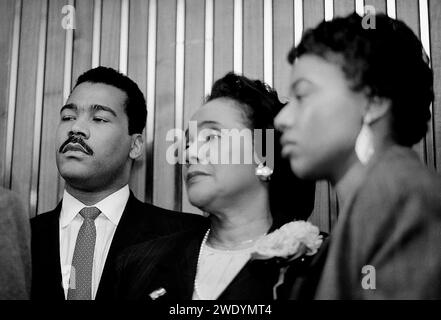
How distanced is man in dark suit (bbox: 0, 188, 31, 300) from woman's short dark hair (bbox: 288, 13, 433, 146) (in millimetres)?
604

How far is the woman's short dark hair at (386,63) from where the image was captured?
1.06 metres

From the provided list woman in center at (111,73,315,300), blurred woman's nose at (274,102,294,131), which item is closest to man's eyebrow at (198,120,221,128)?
woman in center at (111,73,315,300)

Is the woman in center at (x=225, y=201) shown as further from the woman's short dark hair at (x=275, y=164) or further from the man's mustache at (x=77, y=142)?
the man's mustache at (x=77, y=142)

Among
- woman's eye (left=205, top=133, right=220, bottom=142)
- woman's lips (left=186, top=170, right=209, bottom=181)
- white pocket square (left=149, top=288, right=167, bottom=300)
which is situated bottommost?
white pocket square (left=149, top=288, right=167, bottom=300)

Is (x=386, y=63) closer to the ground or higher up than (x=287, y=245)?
higher up

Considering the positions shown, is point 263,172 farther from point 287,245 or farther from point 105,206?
point 105,206

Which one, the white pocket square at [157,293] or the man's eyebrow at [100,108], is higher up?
the man's eyebrow at [100,108]

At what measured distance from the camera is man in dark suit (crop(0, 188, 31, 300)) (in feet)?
3.21

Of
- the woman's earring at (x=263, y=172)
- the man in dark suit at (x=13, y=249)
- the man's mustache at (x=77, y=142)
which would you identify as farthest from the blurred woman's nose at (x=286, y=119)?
the man's mustache at (x=77, y=142)

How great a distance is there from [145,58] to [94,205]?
494 millimetres

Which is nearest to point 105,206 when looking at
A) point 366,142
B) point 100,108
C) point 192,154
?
point 100,108

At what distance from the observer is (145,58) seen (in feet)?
5.93

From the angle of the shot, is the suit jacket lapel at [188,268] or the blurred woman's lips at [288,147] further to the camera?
the suit jacket lapel at [188,268]

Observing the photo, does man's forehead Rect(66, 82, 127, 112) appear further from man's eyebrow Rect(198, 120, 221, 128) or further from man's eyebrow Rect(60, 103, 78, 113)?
man's eyebrow Rect(198, 120, 221, 128)
